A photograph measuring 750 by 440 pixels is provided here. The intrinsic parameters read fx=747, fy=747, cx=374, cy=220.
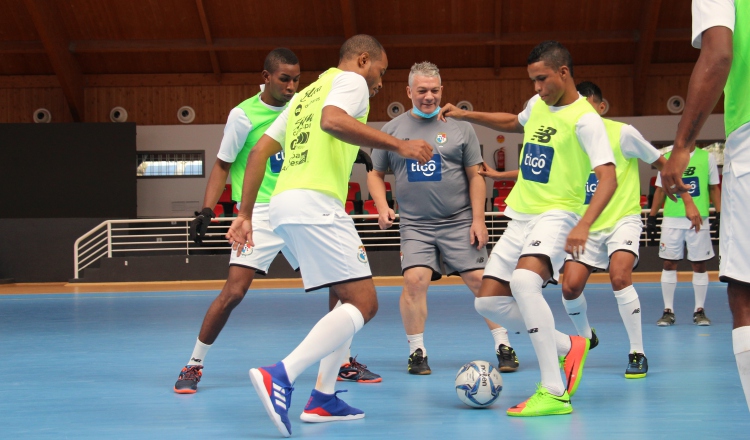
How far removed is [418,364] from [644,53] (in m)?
16.6

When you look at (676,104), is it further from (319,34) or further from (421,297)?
(421,297)

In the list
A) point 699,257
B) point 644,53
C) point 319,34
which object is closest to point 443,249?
point 699,257

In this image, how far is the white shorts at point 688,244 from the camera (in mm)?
7605

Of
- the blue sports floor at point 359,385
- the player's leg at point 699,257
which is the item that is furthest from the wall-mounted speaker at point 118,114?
the player's leg at point 699,257

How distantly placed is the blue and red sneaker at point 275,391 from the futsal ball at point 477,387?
0.96m

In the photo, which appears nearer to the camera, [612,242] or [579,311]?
[579,311]

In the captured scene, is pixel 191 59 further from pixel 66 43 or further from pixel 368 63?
pixel 368 63

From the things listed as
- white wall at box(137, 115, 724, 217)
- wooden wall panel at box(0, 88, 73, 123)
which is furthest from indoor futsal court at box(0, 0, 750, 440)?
wooden wall panel at box(0, 88, 73, 123)

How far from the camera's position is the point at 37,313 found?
9.23 m

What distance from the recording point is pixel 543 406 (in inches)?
140

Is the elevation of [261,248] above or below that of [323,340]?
above

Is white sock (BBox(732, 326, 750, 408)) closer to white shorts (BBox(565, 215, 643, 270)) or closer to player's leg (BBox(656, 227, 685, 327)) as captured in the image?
white shorts (BBox(565, 215, 643, 270))

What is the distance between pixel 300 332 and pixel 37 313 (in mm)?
4228

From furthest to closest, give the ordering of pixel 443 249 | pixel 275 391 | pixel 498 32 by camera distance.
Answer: pixel 498 32 → pixel 443 249 → pixel 275 391
